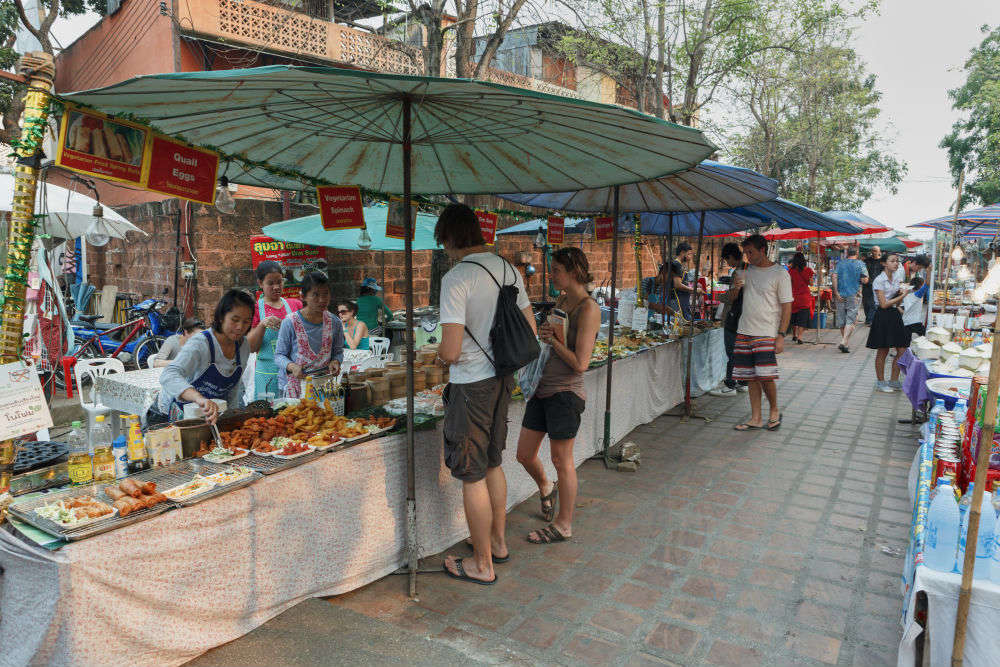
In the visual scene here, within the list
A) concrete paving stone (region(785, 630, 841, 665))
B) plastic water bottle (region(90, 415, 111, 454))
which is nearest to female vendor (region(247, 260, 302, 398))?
plastic water bottle (region(90, 415, 111, 454))

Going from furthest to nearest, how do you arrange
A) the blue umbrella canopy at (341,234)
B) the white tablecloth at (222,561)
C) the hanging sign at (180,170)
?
the blue umbrella canopy at (341,234)
the hanging sign at (180,170)
the white tablecloth at (222,561)

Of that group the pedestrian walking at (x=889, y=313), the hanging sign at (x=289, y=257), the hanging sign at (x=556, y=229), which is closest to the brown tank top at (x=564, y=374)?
the hanging sign at (x=556, y=229)

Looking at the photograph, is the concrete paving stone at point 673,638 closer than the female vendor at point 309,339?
Yes

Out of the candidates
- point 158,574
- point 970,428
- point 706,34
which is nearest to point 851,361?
point 706,34

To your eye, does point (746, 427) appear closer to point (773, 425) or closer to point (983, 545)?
point (773, 425)

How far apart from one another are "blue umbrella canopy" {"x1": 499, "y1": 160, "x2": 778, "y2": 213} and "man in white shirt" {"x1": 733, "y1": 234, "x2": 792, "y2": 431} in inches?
26.3

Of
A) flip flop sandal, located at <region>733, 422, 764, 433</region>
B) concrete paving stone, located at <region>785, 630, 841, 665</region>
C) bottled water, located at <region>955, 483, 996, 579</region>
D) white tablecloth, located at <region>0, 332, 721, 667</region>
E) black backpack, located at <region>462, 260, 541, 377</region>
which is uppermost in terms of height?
black backpack, located at <region>462, 260, 541, 377</region>

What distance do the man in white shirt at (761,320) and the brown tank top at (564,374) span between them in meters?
3.14

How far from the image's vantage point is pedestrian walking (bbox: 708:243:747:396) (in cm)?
718

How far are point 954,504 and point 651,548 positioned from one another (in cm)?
200

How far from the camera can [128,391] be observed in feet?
16.7

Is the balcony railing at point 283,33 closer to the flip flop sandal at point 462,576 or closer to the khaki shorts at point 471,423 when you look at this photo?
the khaki shorts at point 471,423

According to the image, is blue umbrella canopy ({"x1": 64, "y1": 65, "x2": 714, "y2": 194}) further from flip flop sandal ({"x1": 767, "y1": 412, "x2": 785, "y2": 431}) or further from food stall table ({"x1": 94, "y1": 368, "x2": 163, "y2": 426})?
flip flop sandal ({"x1": 767, "y1": 412, "x2": 785, "y2": 431})

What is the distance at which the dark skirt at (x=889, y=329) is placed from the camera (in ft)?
Result: 25.6
